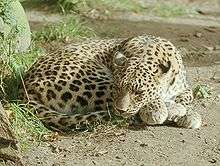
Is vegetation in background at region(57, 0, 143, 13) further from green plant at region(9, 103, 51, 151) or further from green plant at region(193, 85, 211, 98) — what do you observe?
green plant at region(9, 103, 51, 151)

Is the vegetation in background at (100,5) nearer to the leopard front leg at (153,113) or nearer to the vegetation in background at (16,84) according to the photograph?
the vegetation in background at (16,84)

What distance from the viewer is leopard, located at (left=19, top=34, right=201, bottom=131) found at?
5.91 metres

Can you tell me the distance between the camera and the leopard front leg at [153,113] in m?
5.90

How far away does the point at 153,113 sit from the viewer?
591cm

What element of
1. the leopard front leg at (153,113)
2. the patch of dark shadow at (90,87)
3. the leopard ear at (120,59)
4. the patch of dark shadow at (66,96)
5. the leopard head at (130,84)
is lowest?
the leopard front leg at (153,113)

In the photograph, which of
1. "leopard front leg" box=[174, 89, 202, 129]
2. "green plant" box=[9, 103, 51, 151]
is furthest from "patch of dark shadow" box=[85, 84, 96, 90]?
"leopard front leg" box=[174, 89, 202, 129]

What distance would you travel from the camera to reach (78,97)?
616cm

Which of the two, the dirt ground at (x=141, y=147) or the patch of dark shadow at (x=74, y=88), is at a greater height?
the patch of dark shadow at (x=74, y=88)

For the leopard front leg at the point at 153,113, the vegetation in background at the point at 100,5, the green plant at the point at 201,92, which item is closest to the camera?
the leopard front leg at the point at 153,113

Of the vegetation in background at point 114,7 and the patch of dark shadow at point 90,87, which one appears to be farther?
the vegetation in background at point 114,7

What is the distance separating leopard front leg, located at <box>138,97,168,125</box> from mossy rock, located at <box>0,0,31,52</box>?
1579 mm

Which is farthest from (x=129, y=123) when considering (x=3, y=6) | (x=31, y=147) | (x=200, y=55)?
(x=200, y=55)

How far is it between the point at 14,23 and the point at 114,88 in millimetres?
1824

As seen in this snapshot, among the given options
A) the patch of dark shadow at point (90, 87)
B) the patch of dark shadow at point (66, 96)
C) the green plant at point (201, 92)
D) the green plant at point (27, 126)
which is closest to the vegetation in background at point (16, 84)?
the green plant at point (27, 126)
